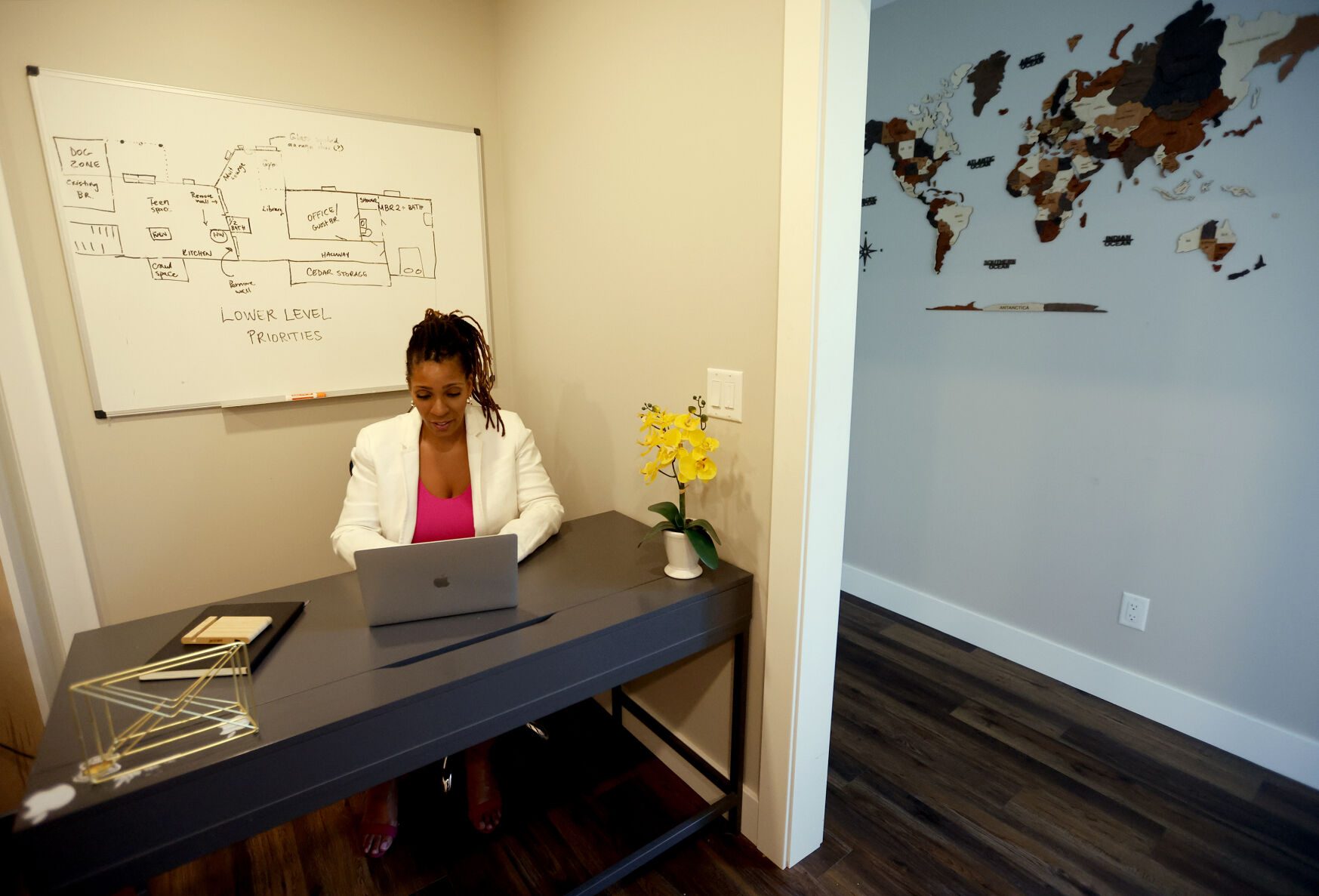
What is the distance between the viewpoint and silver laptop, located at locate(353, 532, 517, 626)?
1292 millimetres

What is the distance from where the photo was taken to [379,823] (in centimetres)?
170

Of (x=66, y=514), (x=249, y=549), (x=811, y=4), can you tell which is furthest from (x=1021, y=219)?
(x=66, y=514)

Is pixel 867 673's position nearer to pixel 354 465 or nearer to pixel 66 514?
pixel 354 465

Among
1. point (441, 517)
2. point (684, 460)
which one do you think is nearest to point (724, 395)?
point (684, 460)

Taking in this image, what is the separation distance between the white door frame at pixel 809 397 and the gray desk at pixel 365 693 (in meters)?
0.13

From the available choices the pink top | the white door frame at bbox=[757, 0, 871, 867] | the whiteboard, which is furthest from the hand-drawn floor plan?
the white door frame at bbox=[757, 0, 871, 867]

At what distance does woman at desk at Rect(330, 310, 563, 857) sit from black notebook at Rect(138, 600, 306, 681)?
0.24 meters

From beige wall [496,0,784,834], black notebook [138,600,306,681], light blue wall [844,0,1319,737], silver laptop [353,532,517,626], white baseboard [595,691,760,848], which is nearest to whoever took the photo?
black notebook [138,600,306,681]

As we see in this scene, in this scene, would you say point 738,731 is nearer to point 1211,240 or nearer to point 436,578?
point 436,578

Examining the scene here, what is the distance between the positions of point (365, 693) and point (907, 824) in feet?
4.88

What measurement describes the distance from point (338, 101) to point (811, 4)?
5.06 feet

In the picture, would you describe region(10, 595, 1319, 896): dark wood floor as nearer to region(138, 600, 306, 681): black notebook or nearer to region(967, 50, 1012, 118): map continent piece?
region(138, 600, 306, 681): black notebook

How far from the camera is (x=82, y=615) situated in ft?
6.12

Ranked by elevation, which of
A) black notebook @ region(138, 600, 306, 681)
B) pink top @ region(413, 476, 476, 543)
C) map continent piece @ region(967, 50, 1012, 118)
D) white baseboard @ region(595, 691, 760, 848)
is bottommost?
white baseboard @ region(595, 691, 760, 848)
